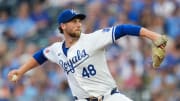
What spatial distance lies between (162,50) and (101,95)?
1163 millimetres

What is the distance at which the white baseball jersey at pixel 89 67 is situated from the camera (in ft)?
29.6

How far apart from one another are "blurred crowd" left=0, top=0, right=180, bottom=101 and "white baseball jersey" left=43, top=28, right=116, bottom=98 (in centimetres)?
329

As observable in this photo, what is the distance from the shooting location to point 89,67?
9078 mm

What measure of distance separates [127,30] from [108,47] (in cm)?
460

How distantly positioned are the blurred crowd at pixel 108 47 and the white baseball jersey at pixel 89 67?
3.29 meters

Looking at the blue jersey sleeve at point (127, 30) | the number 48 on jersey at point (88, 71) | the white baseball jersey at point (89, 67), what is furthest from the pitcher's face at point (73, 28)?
the blue jersey sleeve at point (127, 30)

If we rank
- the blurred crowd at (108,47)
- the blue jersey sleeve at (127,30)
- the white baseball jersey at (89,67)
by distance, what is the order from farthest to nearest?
the blurred crowd at (108,47) < the white baseball jersey at (89,67) < the blue jersey sleeve at (127,30)

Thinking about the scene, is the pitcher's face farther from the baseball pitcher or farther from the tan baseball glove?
the tan baseball glove

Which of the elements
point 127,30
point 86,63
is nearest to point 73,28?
point 86,63

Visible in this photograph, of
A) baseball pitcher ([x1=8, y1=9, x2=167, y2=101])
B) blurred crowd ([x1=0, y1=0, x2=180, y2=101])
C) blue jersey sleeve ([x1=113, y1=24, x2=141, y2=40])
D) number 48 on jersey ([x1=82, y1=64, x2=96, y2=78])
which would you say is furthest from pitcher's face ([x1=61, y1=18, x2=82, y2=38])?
blurred crowd ([x1=0, y1=0, x2=180, y2=101])

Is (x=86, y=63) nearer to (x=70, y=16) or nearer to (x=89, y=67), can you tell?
(x=89, y=67)

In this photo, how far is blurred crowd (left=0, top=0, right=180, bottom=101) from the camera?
503 inches

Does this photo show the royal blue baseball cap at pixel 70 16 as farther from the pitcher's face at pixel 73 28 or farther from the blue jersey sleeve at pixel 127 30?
the blue jersey sleeve at pixel 127 30

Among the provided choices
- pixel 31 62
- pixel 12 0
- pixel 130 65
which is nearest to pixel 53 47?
pixel 31 62
